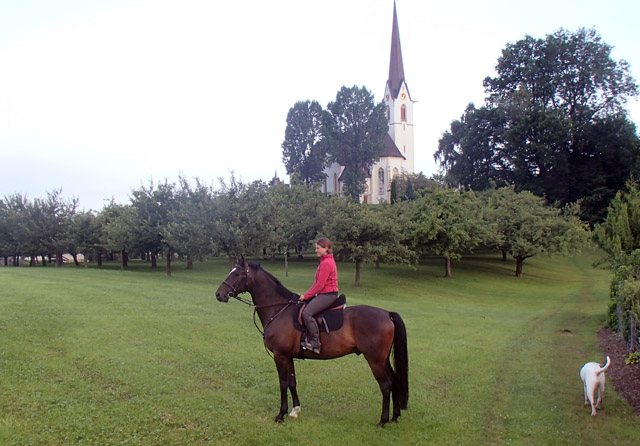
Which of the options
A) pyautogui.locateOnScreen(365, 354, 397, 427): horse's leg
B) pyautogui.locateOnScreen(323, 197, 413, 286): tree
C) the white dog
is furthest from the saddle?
pyautogui.locateOnScreen(323, 197, 413, 286): tree

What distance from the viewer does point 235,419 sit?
8.02m

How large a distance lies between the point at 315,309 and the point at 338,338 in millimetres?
677

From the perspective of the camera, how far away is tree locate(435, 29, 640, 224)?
2333 inches

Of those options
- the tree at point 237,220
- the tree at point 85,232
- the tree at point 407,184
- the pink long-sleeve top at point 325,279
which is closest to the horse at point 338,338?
the pink long-sleeve top at point 325,279

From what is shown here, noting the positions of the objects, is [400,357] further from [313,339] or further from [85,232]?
[85,232]

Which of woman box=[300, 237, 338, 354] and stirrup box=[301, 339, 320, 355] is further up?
woman box=[300, 237, 338, 354]

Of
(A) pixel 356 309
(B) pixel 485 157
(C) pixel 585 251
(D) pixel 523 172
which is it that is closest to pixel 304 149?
(B) pixel 485 157

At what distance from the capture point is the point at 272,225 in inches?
1228

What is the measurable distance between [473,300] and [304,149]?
200 ft

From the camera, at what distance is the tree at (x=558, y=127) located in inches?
2333

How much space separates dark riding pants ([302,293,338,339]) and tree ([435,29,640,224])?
57.3m

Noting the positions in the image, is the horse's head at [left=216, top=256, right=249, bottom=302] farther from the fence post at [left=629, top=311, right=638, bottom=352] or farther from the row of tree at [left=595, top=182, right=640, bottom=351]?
the row of tree at [left=595, top=182, right=640, bottom=351]

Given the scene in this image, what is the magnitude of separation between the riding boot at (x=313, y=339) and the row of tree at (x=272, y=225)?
70.8 feet

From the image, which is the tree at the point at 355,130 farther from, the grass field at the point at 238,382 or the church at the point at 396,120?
the grass field at the point at 238,382
